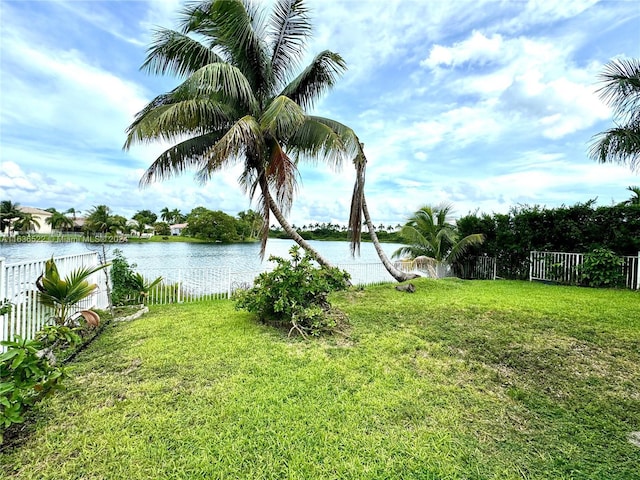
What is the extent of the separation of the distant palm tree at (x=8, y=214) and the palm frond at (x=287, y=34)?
40.5m

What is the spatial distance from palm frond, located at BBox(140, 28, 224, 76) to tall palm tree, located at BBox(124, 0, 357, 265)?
0.02 m

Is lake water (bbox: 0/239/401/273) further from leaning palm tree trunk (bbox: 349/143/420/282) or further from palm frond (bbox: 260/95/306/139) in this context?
palm frond (bbox: 260/95/306/139)

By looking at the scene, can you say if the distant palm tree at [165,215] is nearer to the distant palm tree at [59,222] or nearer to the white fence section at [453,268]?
the distant palm tree at [59,222]

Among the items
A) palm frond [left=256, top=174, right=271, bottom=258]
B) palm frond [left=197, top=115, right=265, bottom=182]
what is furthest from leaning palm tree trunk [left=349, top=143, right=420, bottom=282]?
palm frond [left=197, top=115, right=265, bottom=182]

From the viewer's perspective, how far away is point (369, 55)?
→ 7859 millimetres

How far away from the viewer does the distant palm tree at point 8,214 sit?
33.3 m

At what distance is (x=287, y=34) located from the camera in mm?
7113

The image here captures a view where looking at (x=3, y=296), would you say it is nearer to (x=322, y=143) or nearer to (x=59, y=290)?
(x=59, y=290)

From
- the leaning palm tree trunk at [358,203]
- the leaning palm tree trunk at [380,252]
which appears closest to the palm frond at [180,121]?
the leaning palm tree trunk at [358,203]

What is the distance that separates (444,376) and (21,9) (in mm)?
7000

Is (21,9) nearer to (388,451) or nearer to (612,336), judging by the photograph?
(388,451)

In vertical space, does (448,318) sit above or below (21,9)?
below

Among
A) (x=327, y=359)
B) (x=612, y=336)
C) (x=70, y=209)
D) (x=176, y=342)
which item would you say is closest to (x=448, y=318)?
(x=612, y=336)

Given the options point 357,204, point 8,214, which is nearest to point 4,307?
point 357,204
